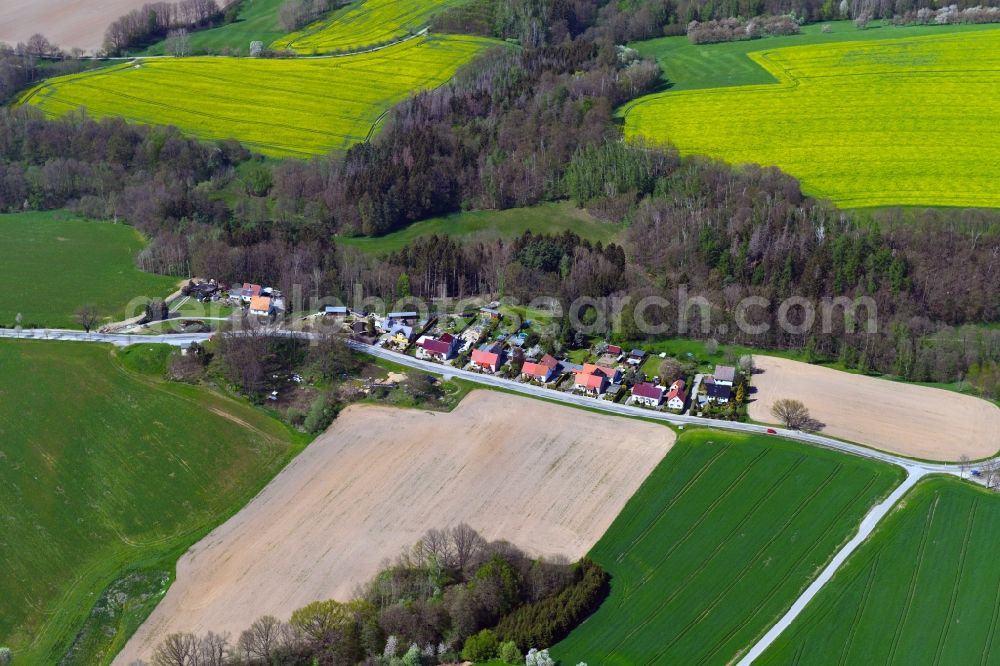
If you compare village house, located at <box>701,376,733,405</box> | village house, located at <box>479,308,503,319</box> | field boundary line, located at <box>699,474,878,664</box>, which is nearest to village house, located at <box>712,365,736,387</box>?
village house, located at <box>701,376,733,405</box>

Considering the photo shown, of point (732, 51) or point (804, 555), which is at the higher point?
point (732, 51)

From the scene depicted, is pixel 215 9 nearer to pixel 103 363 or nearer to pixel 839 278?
pixel 103 363

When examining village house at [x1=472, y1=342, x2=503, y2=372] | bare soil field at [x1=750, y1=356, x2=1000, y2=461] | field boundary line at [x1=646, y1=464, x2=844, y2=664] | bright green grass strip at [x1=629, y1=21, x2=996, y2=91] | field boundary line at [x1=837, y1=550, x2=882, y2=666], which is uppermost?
bright green grass strip at [x1=629, y1=21, x2=996, y2=91]

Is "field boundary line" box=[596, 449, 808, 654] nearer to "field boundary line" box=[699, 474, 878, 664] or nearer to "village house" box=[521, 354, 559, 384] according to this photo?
"field boundary line" box=[699, 474, 878, 664]

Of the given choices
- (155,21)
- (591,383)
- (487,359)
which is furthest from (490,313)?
(155,21)

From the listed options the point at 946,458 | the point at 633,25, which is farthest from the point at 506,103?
the point at 946,458

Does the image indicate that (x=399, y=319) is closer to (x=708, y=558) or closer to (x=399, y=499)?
(x=399, y=499)

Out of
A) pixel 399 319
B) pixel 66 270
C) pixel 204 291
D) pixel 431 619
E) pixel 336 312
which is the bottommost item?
pixel 431 619
